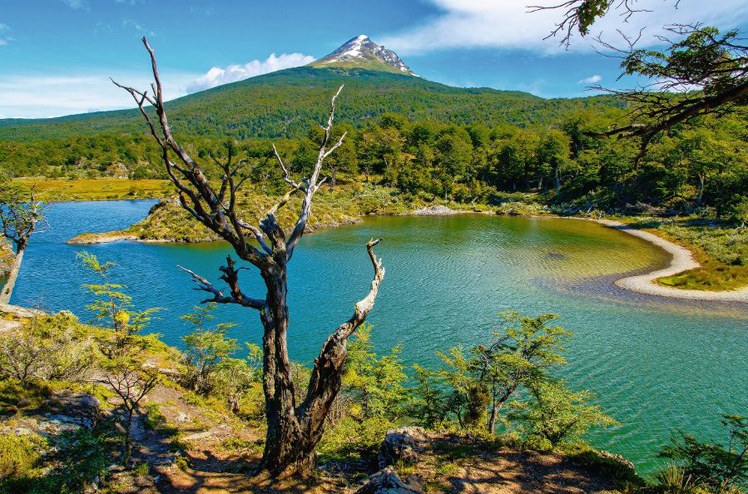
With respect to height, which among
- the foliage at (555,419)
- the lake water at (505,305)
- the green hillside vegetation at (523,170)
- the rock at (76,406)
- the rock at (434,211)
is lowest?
the lake water at (505,305)

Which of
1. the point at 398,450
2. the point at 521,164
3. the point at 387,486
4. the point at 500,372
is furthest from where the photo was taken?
the point at 521,164

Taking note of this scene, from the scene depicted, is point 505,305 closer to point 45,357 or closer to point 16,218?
point 45,357

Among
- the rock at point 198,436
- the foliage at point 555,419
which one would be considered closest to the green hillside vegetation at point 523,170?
the foliage at point 555,419

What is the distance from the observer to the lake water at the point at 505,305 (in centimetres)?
1545

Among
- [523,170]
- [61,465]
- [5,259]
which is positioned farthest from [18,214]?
[523,170]

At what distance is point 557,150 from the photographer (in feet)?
265

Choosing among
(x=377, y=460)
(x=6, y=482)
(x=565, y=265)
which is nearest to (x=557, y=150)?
(x=565, y=265)

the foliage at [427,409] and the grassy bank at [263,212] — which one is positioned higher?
the grassy bank at [263,212]

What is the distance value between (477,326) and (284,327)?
17479 millimetres

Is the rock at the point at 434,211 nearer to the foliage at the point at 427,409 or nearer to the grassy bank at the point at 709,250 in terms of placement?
the grassy bank at the point at 709,250

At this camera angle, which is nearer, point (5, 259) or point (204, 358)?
point (204, 358)

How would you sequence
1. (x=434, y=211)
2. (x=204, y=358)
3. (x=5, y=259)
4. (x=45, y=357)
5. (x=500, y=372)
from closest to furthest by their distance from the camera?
(x=45, y=357) → (x=500, y=372) → (x=204, y=358) → (x=5, y=259) → (x=434, y=211)

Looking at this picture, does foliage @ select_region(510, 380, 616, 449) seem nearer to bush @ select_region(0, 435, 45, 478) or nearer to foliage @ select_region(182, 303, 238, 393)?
foliage @ select_region(182, 303, 238, 393)

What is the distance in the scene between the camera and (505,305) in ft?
84.1
